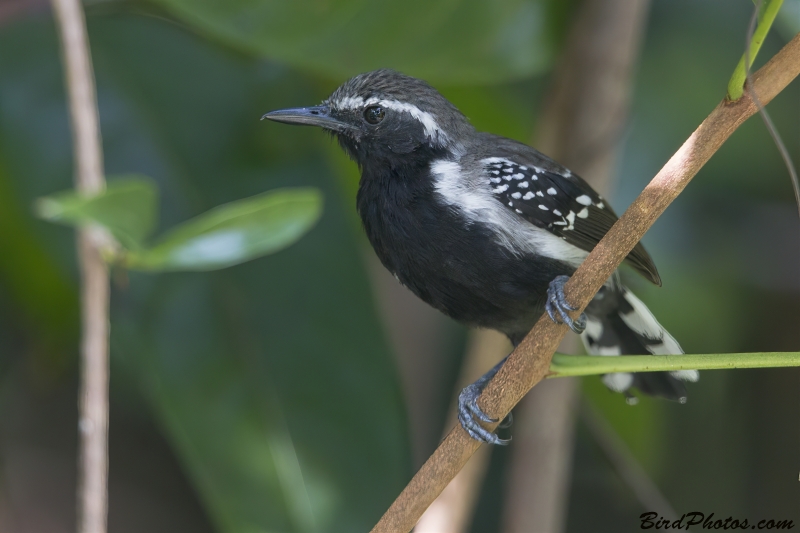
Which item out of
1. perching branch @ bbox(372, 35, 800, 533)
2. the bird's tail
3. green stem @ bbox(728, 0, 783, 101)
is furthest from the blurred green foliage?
green stem @ bbox(728, 0, 783, 101)

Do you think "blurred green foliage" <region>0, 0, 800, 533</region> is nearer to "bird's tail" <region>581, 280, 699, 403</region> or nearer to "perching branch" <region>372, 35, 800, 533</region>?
"bird's tail" <region>581, 280, 699, 403</region>

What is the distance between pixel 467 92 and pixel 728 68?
1165 mm

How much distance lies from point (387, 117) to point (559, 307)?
84 cm

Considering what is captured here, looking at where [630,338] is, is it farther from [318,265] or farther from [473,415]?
[318,265]

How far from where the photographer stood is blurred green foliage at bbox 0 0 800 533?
258cm

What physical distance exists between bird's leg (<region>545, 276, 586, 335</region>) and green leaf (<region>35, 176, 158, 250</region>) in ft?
3.16

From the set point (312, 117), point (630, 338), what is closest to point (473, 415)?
point (630, 338)

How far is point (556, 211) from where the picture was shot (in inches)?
82.3

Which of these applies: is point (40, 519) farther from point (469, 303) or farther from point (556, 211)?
point (556, 211)

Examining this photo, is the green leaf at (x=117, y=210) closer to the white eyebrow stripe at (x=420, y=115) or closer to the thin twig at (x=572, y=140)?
the white eyebrow stripe at (x=420, y=115)

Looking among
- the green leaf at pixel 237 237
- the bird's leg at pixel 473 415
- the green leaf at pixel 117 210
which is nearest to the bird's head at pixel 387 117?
the green leaf at pixel 237 237

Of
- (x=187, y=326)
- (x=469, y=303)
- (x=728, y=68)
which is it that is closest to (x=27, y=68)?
(x=187, y=326)

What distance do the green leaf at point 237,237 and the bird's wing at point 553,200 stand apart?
507mm

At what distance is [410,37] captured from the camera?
2693 mm
